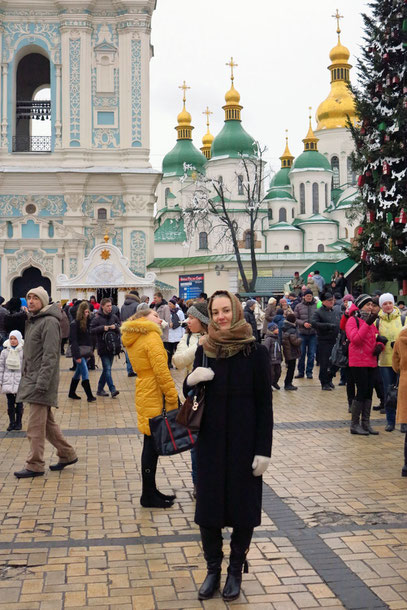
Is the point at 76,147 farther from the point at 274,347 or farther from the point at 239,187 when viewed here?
the point at 239,187

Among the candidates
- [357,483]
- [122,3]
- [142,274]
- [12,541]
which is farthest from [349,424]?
[122,3]

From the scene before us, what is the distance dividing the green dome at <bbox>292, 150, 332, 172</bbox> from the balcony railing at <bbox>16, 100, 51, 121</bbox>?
33.2 m

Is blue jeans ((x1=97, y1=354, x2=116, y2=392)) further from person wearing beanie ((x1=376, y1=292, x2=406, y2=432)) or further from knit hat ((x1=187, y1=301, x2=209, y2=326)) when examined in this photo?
knit hat ((x1=187, y1=301, x2=209, y2=326))

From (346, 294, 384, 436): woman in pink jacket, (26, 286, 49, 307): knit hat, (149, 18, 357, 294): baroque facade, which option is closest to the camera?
(26, 286, 49, 307): knit hat

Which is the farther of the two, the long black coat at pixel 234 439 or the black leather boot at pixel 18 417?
the black leather boot at pixel 18 417

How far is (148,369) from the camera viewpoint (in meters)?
6.79

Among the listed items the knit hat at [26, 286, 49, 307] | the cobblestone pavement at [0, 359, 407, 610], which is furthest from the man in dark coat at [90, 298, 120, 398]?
the knit hat at [26, 286, 49, 307]

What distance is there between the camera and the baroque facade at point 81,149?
38.0 m

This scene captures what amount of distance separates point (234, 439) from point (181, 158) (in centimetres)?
7061

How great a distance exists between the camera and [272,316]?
50.0 feet

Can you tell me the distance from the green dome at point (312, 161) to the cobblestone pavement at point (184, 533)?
200 feet

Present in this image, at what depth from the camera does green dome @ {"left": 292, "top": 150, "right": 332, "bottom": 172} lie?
226 ft

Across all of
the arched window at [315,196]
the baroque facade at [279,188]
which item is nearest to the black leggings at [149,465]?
the baroque facade at [279,188]

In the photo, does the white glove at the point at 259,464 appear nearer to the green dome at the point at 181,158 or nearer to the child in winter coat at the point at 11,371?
the child in winter coat at the point at 11,371
